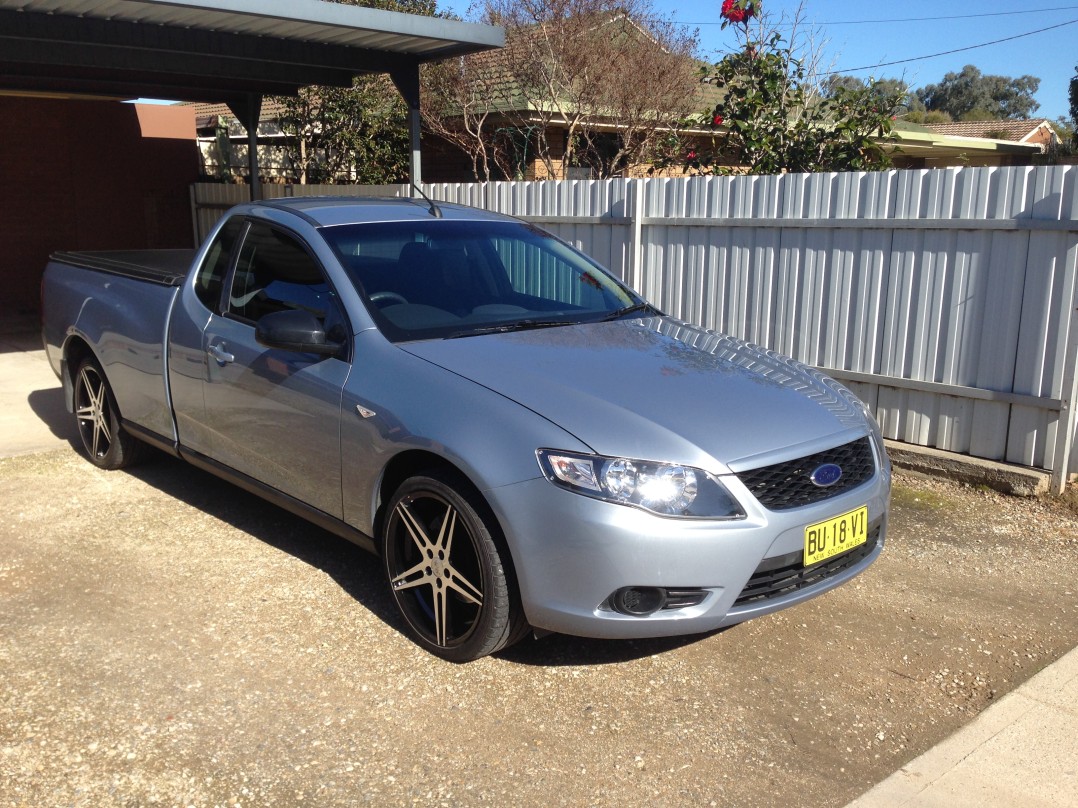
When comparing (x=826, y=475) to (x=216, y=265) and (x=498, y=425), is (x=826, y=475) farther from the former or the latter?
(x=216, y=265)

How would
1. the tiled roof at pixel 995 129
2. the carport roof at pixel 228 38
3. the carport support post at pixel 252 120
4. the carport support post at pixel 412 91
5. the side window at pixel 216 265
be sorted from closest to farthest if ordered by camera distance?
the side window at pixel 216 265 < the carport roof at pixel 228 38 < the carport support post at pixel 412 91 < the carport support post at pixel 252 120 < the tiled roof at pixel 995 129

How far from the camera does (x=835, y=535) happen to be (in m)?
3.57

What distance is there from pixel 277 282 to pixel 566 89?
10406mm

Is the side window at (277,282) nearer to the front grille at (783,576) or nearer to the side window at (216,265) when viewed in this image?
the side window at (216,265)

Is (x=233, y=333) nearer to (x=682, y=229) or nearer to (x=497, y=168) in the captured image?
(x=682, y=229)

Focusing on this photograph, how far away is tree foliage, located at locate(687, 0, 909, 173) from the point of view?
29.1 ft

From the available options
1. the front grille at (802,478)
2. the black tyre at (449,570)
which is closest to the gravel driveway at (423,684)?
the black tyre at (449,570)

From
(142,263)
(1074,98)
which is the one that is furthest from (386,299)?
(1074,98)

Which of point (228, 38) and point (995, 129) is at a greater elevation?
point (995, 129)

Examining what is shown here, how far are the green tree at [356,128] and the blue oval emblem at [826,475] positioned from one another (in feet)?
45.6

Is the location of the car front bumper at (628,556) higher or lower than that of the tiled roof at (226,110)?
lower

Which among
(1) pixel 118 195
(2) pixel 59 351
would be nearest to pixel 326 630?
(2) pixel 59 351

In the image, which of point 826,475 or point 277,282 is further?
point 277,282

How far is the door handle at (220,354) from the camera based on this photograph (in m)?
4.66
